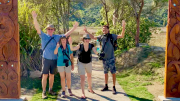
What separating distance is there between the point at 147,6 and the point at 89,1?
A: 10.8 feet

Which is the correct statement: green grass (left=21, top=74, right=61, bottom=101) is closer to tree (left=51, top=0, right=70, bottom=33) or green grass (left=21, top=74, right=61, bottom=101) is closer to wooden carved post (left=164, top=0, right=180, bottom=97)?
wooden carved post (left=164, top=0, right=180, bottom=97)

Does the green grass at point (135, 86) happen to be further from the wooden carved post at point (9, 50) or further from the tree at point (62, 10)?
the tree at point (62, 10)

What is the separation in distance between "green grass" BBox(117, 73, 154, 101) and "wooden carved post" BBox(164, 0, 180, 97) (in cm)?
92

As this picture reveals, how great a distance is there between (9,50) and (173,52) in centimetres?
336

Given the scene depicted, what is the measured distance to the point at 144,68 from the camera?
874cm

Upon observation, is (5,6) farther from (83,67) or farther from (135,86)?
(135,86)

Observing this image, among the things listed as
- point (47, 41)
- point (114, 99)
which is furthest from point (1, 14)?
point (114, 99)

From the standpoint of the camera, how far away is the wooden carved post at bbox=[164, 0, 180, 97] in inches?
195

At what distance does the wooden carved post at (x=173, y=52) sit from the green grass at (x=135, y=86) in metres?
0.92

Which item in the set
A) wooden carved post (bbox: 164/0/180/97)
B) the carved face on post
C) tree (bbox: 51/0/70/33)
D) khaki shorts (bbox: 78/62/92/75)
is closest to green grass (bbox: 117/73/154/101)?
wooden carved post (bbox: 164/0/180/97)

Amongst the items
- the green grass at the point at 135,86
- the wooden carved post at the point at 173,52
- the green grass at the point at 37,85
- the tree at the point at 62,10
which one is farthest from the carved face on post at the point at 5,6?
the tree at the point at 62,10

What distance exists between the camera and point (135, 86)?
719 centimetres

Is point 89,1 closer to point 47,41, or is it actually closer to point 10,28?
point 47,41

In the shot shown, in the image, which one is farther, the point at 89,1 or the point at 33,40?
the point at 89,1
